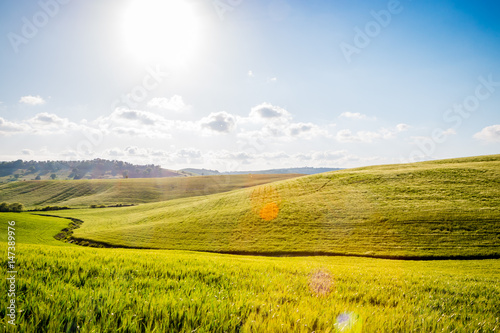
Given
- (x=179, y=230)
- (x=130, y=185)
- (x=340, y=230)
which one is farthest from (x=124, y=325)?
(x=130, y=185)

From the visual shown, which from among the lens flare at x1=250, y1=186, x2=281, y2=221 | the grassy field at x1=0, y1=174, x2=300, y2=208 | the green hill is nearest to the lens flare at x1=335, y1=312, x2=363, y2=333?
A: the green hill

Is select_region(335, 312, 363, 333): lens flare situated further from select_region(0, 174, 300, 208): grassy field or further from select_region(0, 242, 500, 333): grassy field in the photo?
select_region(0, 174, 300, 208): grassy field

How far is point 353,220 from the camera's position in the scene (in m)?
48.8

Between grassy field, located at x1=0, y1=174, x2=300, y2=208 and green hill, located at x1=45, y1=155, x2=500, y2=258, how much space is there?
2775 inches

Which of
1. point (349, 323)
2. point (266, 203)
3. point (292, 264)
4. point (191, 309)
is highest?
point (191, 309)

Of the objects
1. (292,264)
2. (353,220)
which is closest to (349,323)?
(292,264)

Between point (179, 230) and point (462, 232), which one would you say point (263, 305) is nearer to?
point (462, 232)

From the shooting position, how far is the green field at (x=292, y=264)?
2781 millimetres

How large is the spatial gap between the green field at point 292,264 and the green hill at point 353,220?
325mm

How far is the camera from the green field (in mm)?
2781

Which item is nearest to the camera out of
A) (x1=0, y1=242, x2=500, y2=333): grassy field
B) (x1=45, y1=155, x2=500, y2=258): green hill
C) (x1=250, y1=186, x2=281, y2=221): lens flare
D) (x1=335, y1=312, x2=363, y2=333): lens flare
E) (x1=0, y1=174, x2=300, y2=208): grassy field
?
(x1=0, y1=242, x2=500, y2=333): grassy field

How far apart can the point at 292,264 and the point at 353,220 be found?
43.5 metres

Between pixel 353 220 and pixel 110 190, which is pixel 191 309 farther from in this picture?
pixel 110 190

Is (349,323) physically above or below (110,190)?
above
